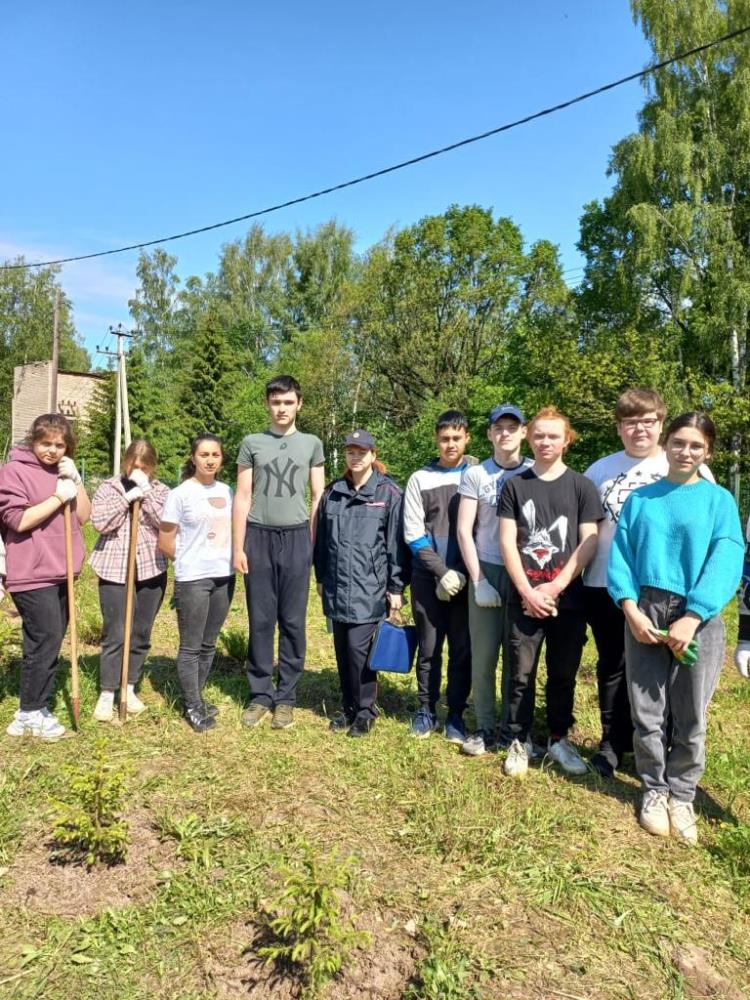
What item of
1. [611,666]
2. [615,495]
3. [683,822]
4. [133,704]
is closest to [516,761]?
[611,666]

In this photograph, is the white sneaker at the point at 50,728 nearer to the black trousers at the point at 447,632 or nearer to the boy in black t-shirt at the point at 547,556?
the black trousers at the point at 447,632

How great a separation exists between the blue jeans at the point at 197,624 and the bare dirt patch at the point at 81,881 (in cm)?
128

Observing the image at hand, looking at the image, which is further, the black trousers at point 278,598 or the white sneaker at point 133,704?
the white sneaker at point 133,704

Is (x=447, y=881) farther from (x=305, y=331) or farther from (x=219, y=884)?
(x=305, y=331)

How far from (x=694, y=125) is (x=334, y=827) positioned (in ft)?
71.4

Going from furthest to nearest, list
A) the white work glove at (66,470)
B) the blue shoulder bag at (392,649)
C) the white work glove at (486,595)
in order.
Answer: the white work glove at (66,470), the blue shoulder bag at (392,649), the white work glove at (486,595)

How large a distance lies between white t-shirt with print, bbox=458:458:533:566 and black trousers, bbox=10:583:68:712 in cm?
244

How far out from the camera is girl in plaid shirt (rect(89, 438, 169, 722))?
14.3 ft

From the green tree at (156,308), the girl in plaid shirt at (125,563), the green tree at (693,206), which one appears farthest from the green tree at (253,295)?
the girl in plaid shirt at (125,563)

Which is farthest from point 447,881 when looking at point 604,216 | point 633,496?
point 604,216

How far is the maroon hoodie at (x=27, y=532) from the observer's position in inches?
152

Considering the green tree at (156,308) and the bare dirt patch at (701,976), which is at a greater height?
the green tree at (156,308)

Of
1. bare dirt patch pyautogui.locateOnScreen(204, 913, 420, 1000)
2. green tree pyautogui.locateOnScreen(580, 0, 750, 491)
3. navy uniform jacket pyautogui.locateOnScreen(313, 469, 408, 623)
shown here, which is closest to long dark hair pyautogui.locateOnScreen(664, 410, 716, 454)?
navy uniform jacket pyautogui.locateOnScreen(313, 469, 408, 623)

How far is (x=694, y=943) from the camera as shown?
7.98 feet
